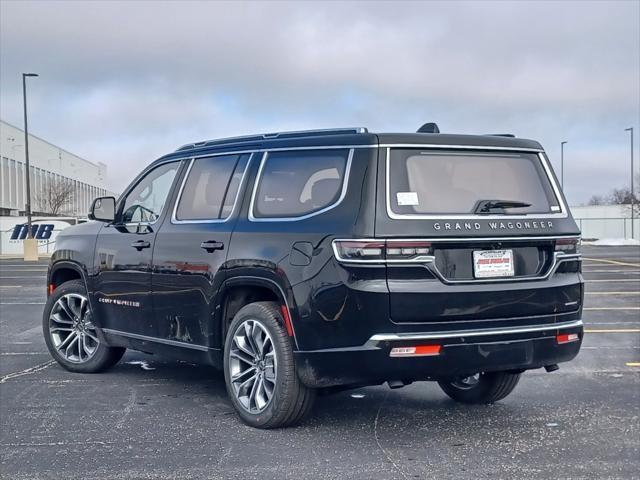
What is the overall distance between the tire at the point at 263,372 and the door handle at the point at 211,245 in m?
0.47

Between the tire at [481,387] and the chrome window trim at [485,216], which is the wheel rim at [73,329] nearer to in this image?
the tire at [481,387]

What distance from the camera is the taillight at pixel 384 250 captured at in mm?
4445

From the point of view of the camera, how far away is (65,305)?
23.2 ft

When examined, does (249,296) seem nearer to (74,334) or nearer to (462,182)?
(462,182)

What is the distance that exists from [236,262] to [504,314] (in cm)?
178

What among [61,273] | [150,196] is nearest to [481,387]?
[150,196]

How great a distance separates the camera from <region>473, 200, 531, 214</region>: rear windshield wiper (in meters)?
4.80

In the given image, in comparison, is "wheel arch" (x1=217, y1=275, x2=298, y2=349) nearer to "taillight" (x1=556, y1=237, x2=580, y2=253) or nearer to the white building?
"taillight" (x1=556, y1=237, x2=580, y2=253)

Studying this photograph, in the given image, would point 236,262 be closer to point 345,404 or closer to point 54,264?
point 345,404

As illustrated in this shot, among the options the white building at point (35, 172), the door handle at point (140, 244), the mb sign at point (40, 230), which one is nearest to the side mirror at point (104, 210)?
the door handle at point (140, 244)

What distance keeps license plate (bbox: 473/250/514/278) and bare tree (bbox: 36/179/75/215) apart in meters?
62.9

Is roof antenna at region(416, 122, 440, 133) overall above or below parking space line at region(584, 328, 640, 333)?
above

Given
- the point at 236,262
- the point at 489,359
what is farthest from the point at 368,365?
the point at 236,262

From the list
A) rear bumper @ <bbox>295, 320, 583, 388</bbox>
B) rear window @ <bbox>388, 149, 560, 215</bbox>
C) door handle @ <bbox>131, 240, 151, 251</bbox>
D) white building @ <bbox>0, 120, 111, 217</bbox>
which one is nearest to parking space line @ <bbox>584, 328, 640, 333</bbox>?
rear window @ <bbox>388, 149, 560, 215</bbox>
